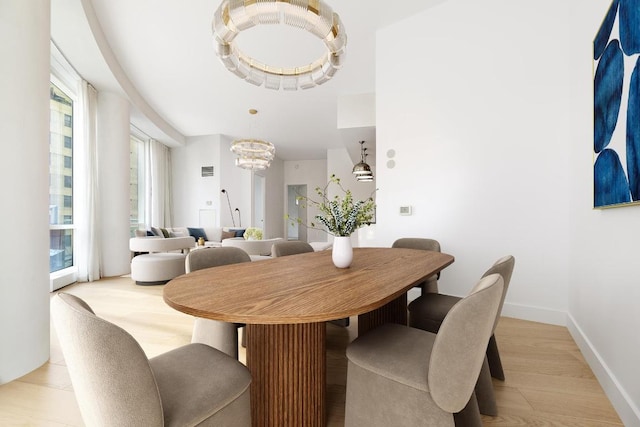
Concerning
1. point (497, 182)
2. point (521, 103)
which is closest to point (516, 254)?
point (497, 182)

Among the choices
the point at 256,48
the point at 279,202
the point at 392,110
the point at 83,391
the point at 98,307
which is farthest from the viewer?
the point at 279,202

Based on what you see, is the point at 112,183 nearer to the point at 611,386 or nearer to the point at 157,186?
the point at 157,186

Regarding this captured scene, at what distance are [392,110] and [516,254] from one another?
2.07m

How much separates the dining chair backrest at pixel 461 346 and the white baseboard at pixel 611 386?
3.70 feet

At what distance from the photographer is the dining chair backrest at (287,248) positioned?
2.43 m

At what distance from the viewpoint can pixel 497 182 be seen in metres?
2.96

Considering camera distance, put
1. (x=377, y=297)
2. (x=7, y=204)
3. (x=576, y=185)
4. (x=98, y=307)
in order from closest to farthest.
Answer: (x=377, y=297) → (x=7, y=204) → (x=576, y=185) → (x=98, y=307)

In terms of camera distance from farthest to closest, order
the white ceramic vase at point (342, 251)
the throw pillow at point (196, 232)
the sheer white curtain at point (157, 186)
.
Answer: the sheer white curtain at point (157, 186) → the throw pillow at point (196, 232) → the white ceramic vase at point (342, 251)

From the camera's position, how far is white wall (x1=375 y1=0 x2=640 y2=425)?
2357 millimetres

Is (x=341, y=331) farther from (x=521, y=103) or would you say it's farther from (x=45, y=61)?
(x=45, y=61)

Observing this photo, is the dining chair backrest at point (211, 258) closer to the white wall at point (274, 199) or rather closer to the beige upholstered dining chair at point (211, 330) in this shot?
the beige upholstered dining chair at point (211, 330)

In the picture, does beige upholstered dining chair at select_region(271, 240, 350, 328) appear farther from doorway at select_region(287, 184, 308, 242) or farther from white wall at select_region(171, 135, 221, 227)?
doorway at select_region(287, 184, 308, 242)

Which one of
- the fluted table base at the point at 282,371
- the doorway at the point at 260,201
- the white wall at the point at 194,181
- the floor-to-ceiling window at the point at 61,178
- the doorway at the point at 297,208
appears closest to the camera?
the fluted table base at the point at 282,371

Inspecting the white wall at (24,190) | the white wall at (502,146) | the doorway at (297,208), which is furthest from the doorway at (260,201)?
the white wall at (24,190)
